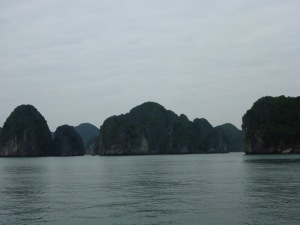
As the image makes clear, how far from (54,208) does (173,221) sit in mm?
13155

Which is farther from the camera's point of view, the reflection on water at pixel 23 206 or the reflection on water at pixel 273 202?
the reflection on water at pixel 23 206

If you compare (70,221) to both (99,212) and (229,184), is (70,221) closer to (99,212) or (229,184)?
(99,212)

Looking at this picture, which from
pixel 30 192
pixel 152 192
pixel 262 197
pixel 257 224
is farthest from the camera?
pixel 30 192

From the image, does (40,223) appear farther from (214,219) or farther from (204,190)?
(204,190)

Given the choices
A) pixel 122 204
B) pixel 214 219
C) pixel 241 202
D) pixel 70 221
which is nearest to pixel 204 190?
pixel 241 202

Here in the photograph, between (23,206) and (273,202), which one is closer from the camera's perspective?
(273,202)

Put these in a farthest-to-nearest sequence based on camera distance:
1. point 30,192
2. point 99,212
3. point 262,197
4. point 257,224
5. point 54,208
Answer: point 30,192 < point 262,197 < point 54,208 < point 99,212 < point 257,224

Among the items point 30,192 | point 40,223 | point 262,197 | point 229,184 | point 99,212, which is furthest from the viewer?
point 229,184

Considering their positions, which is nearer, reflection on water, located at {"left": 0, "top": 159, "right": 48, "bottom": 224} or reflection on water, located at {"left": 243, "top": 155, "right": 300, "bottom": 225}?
reflection on water, located at {"left": 243, "top": 155, "right": 300, "bottom": 225}

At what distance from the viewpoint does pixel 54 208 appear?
38250 millimetres

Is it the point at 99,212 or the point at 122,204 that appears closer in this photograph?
the point at 99,212

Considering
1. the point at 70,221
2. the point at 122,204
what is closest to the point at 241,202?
the point at 122,204

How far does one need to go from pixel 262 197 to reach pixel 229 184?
14.3 m

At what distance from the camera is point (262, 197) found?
141ft
